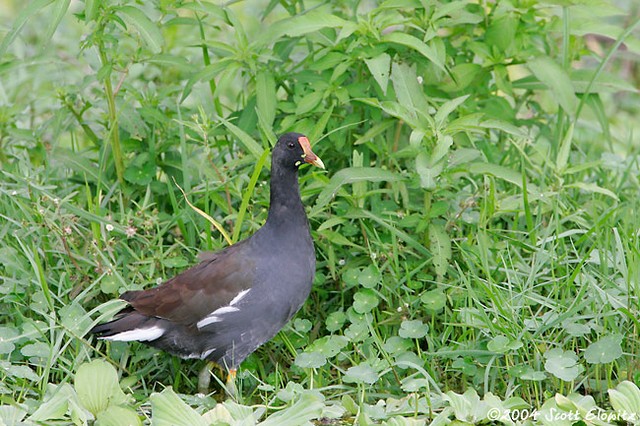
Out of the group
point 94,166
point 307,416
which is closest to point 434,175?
point 307,416

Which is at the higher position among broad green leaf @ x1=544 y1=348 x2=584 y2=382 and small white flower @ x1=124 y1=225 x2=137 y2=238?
small white flower @ x1=124 y1=225 x2=137 y2=238

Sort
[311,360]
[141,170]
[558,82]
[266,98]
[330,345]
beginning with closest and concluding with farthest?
1. [311,360]
2. [330,345]
3. [266,98]
4. [558,82]
5. [141,170]

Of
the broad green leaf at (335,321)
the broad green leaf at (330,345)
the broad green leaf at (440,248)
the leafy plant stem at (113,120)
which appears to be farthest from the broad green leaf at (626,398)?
the leafy plant stem at (113,120)

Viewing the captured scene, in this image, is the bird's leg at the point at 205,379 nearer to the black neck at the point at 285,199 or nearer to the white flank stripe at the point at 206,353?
the white flank stripe at the point at 206,353

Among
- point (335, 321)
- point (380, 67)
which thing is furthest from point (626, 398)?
point (380, 67)

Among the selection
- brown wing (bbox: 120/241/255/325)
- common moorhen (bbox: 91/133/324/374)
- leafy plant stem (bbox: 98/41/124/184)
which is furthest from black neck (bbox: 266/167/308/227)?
leafy plant stem (bbox: 98/41/124/184)

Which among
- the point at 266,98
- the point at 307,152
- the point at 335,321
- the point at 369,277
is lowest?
the point at 335,321

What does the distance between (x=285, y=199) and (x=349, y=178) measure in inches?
11.6

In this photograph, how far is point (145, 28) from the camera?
416 cm

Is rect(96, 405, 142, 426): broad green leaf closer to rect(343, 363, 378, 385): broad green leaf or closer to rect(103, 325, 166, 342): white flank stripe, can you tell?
rect(103, 325, 166, 342): white flank stripe

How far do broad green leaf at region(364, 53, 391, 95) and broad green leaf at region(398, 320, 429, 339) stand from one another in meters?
0.98

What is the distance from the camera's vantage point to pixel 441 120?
4137 millimetres

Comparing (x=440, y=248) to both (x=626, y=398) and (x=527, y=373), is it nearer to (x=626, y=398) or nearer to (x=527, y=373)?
(x=527, y=373)

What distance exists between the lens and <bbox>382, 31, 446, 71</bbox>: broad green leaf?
13.8 feet
